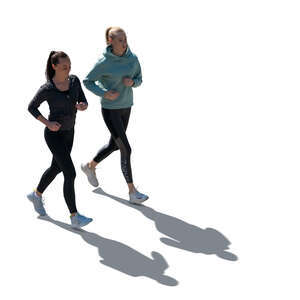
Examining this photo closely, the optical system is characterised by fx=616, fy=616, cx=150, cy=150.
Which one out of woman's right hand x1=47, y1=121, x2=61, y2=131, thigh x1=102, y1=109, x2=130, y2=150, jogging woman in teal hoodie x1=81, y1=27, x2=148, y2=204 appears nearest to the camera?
woman's right hand x1=47, y1=121, x2=61, y2=131

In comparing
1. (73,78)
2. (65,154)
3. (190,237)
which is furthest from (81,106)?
(190,237)

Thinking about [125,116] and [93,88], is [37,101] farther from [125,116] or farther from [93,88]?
[125,116]

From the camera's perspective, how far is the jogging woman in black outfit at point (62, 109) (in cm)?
621

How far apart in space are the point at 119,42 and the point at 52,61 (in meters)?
0.82

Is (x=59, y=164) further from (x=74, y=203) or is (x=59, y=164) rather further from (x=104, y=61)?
(x=104, y=61)

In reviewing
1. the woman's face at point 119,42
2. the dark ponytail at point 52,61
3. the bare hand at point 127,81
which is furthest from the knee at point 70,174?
the woman's face at point 119,42

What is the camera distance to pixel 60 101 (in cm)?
627

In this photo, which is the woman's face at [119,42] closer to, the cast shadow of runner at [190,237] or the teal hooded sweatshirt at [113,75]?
the teal hooded sweatshirt at [113,75]

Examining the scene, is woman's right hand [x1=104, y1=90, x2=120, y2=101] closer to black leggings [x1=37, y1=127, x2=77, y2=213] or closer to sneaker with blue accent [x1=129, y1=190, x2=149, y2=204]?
black leggings [x1=37, y1=127, x2=77, y2=213]

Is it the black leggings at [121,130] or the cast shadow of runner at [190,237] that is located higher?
the black leggings at [121,130]

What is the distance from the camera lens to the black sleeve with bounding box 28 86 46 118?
6.25 m

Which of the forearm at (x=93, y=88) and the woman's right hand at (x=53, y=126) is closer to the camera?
the woman's right hand at (x=53, y=126)

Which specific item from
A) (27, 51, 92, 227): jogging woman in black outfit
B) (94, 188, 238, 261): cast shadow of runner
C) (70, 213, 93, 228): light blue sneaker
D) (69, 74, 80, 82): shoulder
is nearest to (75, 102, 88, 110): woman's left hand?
(27, 51, 92, 227): jogging woman in black outfit

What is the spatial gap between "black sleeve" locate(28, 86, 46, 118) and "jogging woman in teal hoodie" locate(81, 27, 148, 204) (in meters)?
0.65
